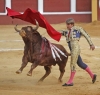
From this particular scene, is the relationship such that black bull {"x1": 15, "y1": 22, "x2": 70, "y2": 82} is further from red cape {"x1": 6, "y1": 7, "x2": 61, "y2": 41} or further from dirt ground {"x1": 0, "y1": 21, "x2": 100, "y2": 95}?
dirt ground {"x1": 0, "y1": 21, "x2": 100, "y2": 95}

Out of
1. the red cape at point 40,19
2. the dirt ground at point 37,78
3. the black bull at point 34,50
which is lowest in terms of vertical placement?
the dirt ground at point 37,78

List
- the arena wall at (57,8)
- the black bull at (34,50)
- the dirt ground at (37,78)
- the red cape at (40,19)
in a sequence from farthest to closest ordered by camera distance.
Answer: the arena wall at (57,8) < the red cape at (40,19) < the black bull at (34,50) < the dirt ground at (37,78)

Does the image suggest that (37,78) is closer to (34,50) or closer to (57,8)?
(34,50)

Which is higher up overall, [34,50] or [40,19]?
[40,19]

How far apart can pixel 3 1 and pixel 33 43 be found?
40.0 ft

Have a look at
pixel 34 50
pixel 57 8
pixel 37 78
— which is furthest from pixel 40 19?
pixel 57 8

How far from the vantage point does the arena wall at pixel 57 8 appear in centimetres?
2022

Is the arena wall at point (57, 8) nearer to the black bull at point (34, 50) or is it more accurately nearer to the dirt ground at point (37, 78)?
the dirt ground at point (37, 78)

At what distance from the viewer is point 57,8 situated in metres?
20.3

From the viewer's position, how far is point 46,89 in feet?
26.6

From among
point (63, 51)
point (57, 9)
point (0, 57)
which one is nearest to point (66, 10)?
point (57, 9)

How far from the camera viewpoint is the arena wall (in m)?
20.2

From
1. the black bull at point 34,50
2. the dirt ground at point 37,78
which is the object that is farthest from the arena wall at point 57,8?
the black bull at point 34,50

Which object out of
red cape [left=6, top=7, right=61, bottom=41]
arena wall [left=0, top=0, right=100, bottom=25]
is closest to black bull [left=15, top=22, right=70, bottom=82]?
red cape [left=6, top=7, right=61, bottom=41]
